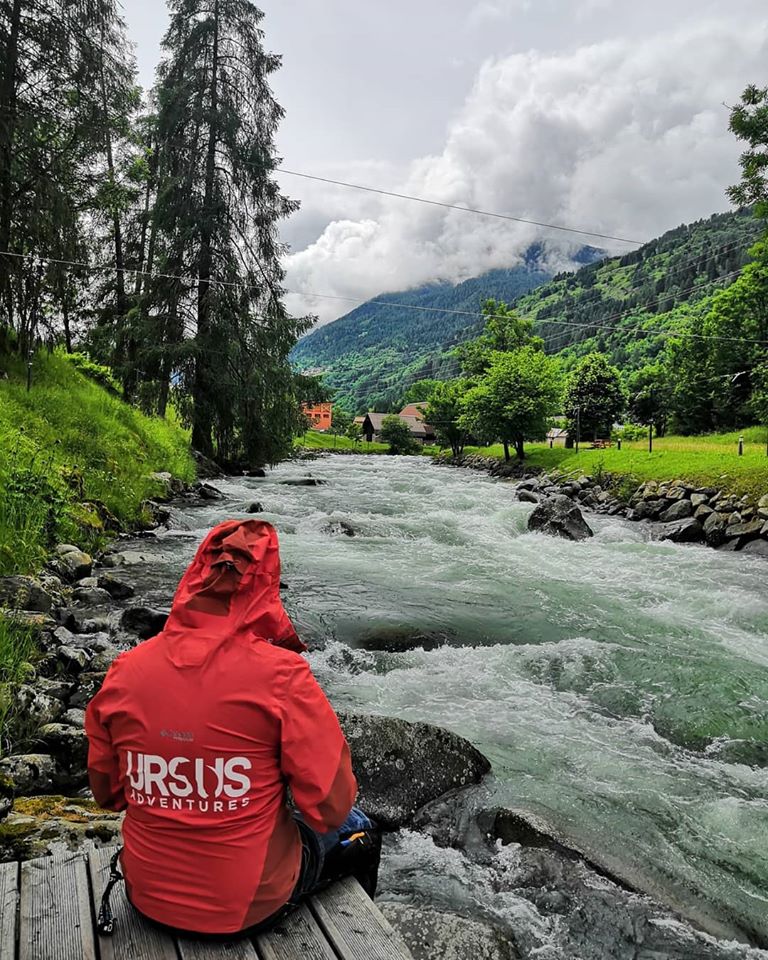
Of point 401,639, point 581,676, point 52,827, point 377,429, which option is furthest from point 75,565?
point 377,429

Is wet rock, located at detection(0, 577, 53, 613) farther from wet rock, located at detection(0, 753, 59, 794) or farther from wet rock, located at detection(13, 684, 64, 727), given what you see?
wet rock, located at detection(0, 753, 59, 794)

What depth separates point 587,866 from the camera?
393 cm

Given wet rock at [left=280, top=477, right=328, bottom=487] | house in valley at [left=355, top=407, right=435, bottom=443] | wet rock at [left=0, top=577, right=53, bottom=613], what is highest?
house in valley at [left=355, top=407, right=435, bottom=443]

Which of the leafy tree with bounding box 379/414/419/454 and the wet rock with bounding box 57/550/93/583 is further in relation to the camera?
the leafy tree with bounding box 379/414/419/454

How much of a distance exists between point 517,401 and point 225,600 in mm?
37369

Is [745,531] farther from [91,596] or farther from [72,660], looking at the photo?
[72,660]

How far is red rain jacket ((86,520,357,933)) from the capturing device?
2.08 m

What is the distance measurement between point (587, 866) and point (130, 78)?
20.5m

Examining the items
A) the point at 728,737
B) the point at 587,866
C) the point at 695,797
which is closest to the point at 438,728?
the point at 587,866

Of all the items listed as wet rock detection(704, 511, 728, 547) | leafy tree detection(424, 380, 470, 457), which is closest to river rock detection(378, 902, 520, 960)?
wet rock detection(704, 511, 728, 547)

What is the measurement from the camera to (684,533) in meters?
16.3

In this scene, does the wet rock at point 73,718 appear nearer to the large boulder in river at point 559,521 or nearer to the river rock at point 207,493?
the large boulder in river at point 559,521

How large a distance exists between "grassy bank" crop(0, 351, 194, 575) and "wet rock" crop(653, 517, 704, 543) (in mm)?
13609

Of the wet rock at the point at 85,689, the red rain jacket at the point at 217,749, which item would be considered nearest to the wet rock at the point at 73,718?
the wet rock at the point at 85,689
